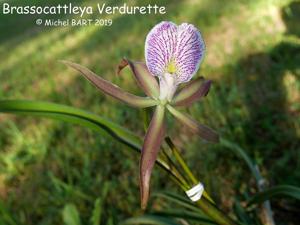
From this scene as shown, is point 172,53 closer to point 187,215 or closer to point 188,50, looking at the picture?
point 188,50

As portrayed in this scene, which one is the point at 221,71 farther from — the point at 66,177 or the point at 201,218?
the point at 201,218

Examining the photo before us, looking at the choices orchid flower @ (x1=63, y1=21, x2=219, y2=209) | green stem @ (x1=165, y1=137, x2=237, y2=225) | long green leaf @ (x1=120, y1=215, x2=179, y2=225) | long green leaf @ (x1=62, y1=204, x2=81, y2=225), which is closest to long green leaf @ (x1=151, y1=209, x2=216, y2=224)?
long green leaf @ (x1=120, y1=215, x2=179, y2=225)

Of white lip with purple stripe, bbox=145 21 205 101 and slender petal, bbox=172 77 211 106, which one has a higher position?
white lip with purple stripe, bbox=145 21 205 101

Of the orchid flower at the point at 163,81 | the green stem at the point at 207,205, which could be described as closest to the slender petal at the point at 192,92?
the orchid flower at the point at 163,81

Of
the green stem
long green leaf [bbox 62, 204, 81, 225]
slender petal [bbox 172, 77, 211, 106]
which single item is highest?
slender petal [bbox 172, 77, 211, 106]

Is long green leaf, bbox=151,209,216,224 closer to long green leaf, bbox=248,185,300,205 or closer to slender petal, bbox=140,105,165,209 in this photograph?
long green leaf, bbox=248,185,300,205
